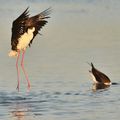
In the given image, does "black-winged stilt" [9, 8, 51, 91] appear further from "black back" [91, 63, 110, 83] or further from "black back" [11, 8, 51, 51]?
"black back" [91, 63, 110, 83]

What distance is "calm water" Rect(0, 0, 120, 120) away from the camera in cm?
1153

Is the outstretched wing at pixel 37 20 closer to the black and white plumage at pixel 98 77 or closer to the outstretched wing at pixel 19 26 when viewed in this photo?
the outstretched wing at pixel 19 26

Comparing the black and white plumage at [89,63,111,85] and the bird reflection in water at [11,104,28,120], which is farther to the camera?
the black and white plumage at [89,63,111,85]

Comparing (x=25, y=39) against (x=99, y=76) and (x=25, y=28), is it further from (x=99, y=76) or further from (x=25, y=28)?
(x=99, y=76)

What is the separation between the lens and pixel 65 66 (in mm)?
16031

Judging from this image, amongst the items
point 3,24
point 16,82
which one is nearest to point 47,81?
point 16,82

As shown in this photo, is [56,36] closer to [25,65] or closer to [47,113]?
[25,65]

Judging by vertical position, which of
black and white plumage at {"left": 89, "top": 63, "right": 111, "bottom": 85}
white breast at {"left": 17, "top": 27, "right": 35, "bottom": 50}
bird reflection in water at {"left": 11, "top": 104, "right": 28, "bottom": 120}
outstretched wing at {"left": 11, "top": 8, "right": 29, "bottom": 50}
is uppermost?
outstretched wing at {"left": 11, "top": 8, "right": 29, "bottom": 50}

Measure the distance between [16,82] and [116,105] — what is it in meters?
3.32

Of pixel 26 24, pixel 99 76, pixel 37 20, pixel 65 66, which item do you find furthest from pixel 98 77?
pixel 26 24

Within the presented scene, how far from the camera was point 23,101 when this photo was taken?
12.5 m

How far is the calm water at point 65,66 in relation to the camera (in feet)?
37.8

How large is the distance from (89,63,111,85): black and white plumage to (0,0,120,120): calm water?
0.17m

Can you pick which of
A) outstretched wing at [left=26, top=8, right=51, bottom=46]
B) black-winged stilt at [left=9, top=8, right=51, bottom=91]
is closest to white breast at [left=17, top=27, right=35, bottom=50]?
black-winged stilt at [left=9, top=8, right=51, bottom=91]
